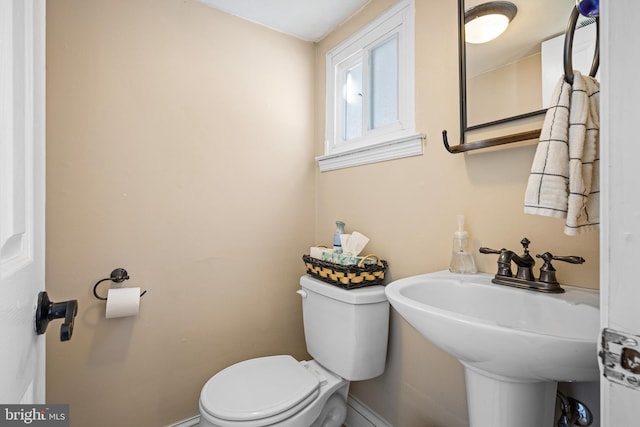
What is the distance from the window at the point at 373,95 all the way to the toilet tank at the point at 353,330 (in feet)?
2.12

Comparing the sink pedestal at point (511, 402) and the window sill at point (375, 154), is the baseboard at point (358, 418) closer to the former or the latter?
the sink pedestal at point (511, 402)

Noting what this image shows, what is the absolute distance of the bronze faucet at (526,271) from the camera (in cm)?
84

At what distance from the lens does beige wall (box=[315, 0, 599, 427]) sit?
99cm

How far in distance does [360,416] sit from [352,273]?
2.67 feet

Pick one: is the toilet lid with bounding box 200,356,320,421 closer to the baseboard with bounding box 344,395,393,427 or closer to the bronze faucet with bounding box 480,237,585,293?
the baseboard with bounding box 344,395,393,427

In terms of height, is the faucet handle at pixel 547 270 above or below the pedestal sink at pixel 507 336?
above

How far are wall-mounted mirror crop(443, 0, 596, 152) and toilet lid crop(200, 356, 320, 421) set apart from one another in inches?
43.0

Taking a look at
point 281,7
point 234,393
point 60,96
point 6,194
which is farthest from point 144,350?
point 281,7

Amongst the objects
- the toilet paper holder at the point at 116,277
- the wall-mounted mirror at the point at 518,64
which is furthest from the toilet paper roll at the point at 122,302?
the wall-mounted mirror at the point at 518,64

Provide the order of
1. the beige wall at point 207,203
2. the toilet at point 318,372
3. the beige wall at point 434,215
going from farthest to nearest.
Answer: the beige wall at point 207,203 → the toilet at point 318,372 → the beige wall at point 434,215

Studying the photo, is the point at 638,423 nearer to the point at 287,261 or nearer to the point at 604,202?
the point at 604,202

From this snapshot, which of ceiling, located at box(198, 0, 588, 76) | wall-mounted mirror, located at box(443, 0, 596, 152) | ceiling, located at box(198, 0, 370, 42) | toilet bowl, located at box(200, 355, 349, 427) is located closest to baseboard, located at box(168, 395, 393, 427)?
toilet bowl, located at box(200, 355, 349, 427)

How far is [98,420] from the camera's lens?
128 cm

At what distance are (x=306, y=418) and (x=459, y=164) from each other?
1118 mm
